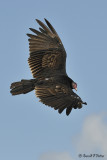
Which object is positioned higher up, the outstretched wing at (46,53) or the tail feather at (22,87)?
the outstretched wing at (46,53)

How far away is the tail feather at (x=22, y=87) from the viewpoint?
1611 cm

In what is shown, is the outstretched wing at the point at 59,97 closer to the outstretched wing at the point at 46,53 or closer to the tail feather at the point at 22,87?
the tail feather at the point at 22,87

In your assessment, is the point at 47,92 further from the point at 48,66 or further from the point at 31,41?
the point at 31,41

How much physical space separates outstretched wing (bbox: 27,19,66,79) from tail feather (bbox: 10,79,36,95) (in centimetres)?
59

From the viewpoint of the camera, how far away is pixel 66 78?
1656 centimetres

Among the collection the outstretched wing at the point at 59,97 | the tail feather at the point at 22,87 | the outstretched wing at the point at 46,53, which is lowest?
the outstretched wing at the point at 59,97

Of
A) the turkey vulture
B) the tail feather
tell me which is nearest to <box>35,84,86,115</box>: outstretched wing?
the turkey vulture

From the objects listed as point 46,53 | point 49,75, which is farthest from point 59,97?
point 46,53

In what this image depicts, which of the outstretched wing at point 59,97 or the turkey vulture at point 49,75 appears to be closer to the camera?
the outstretched wing at point 59,97

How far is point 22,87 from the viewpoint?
53.2 ft

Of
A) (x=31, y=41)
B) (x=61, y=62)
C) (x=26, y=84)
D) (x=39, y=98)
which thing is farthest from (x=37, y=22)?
(x=39, y=98)

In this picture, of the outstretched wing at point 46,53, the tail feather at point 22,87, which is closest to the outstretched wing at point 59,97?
the tail feather at point 22,87

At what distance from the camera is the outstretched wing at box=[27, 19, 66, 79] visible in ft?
56.0

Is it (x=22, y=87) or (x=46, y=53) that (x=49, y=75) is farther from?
(x=46, y=53)
